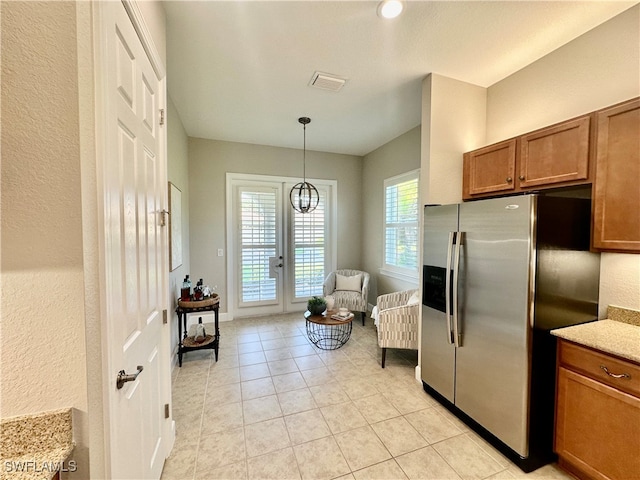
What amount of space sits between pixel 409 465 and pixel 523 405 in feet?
2.62

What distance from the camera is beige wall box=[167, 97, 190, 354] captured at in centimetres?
289

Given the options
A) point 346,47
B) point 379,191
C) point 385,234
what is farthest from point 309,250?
point 346,47

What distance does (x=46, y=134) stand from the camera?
2.52 feet

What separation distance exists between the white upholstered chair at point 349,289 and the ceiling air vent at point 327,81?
2.80 metres

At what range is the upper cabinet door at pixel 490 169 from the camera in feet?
7.24

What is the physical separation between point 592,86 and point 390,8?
5.19 feet

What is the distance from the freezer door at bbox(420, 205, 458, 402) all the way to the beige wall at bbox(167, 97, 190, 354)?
7.86ft

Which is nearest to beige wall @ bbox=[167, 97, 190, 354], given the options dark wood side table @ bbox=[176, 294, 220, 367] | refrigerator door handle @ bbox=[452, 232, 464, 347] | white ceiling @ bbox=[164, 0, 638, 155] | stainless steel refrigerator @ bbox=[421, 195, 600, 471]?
dark wood side table @ bbox=[176, 294, 220, 367]

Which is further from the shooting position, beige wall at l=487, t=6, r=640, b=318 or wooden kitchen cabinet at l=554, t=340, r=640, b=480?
beige wall at l=487, t=6, r=640, b=318

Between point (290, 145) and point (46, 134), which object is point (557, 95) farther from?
point (290, 145)

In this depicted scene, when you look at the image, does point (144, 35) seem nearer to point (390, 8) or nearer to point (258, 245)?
point (390, 8)

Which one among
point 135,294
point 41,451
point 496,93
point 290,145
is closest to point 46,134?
point 135,294

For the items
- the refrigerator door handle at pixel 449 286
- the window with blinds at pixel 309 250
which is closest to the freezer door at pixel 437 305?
the refrigerator door handle at pixel 449 286

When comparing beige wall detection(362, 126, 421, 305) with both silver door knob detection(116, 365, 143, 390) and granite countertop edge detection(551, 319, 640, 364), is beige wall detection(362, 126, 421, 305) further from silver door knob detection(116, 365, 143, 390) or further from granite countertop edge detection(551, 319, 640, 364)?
silver door knob detection(116, 365, 143, 390)
